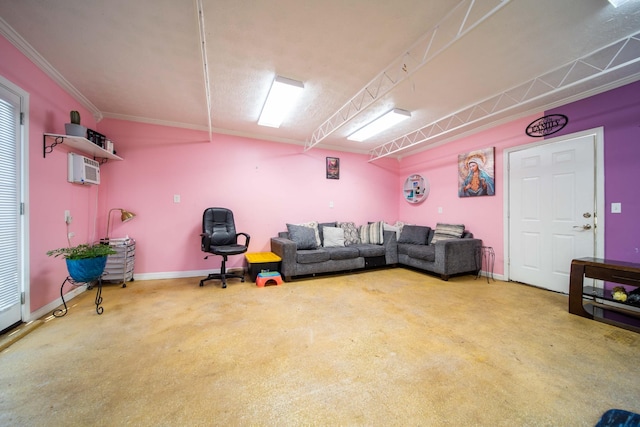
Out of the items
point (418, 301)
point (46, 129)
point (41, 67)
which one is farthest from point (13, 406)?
point (418, 301)

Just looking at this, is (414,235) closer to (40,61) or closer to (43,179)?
(43,179)

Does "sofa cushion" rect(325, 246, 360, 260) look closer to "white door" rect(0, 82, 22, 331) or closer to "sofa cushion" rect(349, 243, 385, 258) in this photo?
"sofa cushion" rect(349, 243, 385, 258)

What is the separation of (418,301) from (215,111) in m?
3.83

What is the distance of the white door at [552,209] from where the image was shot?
290 cm

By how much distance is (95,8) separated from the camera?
5.67 feet

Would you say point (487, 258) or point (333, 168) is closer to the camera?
point (487, 258)

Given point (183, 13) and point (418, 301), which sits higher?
point (183, 13)

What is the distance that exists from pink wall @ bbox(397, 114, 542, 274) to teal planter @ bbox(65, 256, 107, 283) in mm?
5374

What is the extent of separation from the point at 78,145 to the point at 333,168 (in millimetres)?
4010

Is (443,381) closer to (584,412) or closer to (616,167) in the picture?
(584,412)

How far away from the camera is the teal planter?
2.19 meters

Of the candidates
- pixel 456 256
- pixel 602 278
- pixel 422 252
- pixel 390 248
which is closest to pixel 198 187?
pixel 390 248

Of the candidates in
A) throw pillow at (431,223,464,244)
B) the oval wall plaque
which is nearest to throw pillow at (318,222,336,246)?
throw pillow at (431,223,464,244)

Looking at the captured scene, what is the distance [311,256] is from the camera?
12.1ft
